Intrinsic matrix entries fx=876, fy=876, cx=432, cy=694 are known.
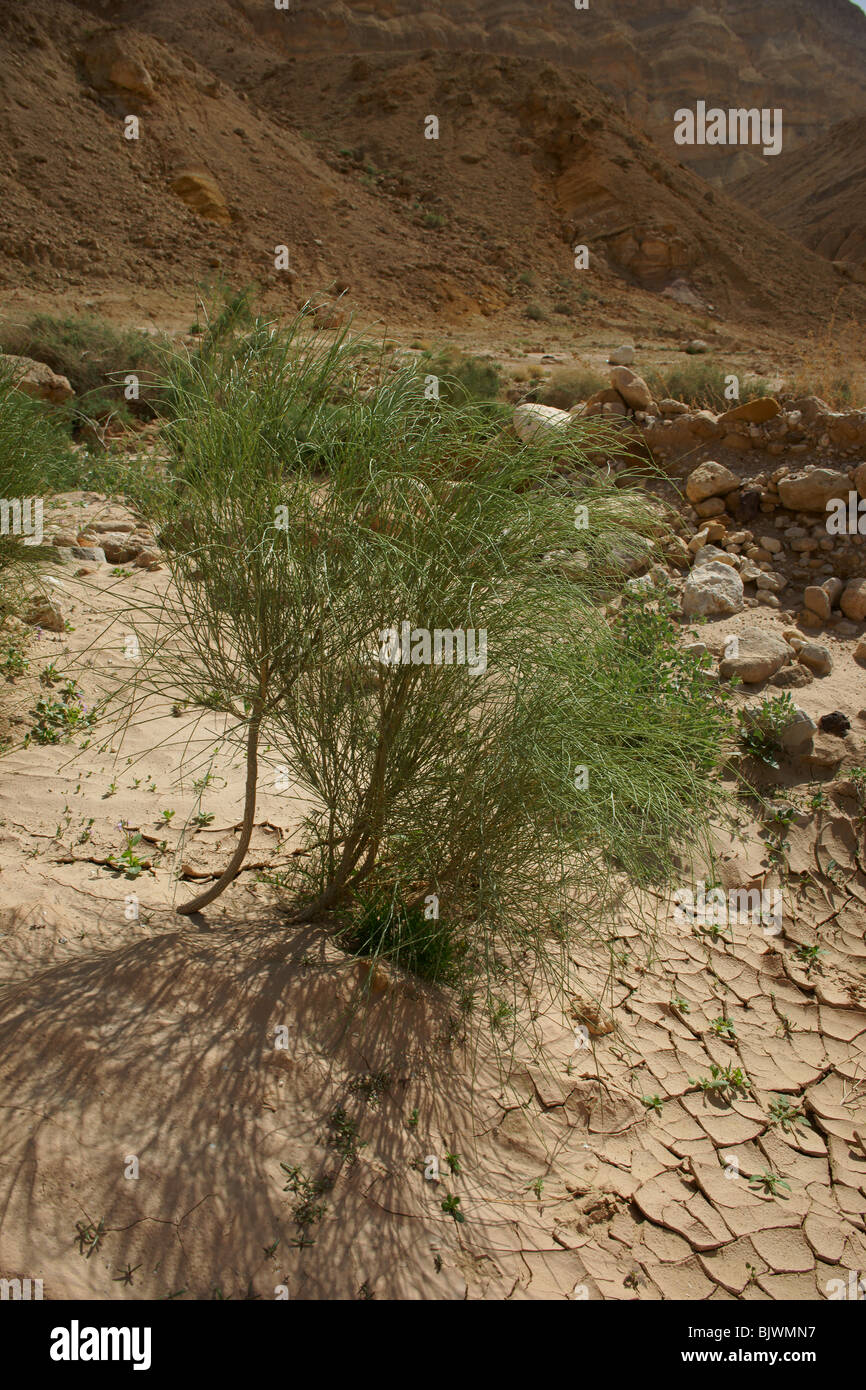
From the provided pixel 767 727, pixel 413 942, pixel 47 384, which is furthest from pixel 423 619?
pixel 47 384

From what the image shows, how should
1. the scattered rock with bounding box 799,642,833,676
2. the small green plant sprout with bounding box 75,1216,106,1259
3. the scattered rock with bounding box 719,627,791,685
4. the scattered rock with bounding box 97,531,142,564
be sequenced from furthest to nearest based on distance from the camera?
the scattered rock with bounding box 97,531,142,564, the scattered rock with bounding box 799,642,833,676, the scattered rock with bounding box 719,627,791,685, the small green plant sprout with bounding box 75,1216,106,1259

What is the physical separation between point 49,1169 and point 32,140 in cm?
2089

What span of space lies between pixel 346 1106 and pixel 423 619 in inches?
51.7

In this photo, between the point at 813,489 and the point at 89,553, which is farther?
the point at 813,489

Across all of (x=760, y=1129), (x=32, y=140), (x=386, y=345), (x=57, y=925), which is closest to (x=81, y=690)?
(x=57, y=925)

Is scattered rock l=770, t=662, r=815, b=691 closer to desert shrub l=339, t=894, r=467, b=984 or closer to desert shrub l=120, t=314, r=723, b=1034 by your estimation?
desert shrub l=120, t=314, r=723, b=1034

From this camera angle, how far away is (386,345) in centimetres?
237

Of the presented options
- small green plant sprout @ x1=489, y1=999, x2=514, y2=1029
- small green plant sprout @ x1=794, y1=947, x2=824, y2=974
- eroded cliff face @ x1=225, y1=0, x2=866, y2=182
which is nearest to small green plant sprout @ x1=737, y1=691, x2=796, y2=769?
small green plant sprout @ x1=794, y1=947, x2=824, y2=974

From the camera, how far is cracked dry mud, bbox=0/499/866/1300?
198cm

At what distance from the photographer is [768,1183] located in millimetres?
2793

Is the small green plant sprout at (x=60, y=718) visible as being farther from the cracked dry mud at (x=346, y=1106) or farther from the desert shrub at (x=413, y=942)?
the desert shrub at (x=413, y=942)

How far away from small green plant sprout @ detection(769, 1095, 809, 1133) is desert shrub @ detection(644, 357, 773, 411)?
5.66 meters

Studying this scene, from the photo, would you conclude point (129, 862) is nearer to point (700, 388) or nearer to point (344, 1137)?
point (344, 1137)

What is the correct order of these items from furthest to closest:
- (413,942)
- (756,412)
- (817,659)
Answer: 1. (756,412)
2. (817,659)
3. (413,942)
